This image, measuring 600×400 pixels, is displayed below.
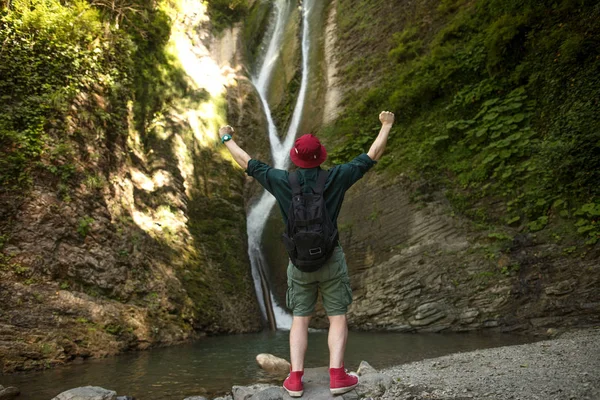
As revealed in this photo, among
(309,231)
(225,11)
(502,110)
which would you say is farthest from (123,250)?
(225,11)

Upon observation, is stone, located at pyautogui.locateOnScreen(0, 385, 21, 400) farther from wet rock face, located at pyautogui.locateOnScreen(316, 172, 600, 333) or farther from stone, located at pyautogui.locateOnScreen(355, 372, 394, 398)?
wet rock face, located at pyautogui.locateOnScreen(316, 172, 600, 333)

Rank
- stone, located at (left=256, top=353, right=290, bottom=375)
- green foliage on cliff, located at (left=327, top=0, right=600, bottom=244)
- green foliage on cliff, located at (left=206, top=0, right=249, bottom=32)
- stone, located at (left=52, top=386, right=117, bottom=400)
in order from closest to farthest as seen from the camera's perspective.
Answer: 1. stone, located at (left=52, top=386, right=117, bottom=400)
2. stone, located at (left=256, top=353, right=290, bottom=375)
3. green foliage on cliff, located at (left=327, top=0, right=600, bottom=244)
4. green foliage on cliff, located at (left=206, top=0, right=249, bottom=32)

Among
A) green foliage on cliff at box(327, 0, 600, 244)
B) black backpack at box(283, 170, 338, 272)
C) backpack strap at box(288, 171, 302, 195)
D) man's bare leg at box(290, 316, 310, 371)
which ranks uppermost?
green foliage on cliff at box(327, 0, 600, 244)

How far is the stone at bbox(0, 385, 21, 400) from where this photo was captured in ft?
15.0

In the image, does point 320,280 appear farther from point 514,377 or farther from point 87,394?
point 87,394

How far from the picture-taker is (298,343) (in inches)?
128

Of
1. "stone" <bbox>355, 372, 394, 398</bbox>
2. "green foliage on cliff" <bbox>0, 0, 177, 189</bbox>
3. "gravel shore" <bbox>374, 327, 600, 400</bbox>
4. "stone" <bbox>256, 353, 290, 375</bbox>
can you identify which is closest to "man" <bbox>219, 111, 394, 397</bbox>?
"stone" <bbox>355, 372, 394, 398</bbox>

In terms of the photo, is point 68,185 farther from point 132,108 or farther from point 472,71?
point 472,71

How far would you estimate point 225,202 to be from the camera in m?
13.1

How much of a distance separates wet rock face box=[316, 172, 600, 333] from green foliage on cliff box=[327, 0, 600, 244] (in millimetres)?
633

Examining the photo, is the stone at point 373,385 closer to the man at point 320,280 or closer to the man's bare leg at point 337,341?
the man at point 320,280

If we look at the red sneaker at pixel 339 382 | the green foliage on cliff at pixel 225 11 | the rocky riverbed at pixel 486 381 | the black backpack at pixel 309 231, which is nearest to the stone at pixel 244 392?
the rocky riverbed at pixel 486 381

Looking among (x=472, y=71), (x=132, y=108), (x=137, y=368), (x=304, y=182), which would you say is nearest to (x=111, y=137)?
(x=132, y=108)

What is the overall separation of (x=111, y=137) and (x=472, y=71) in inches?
349
